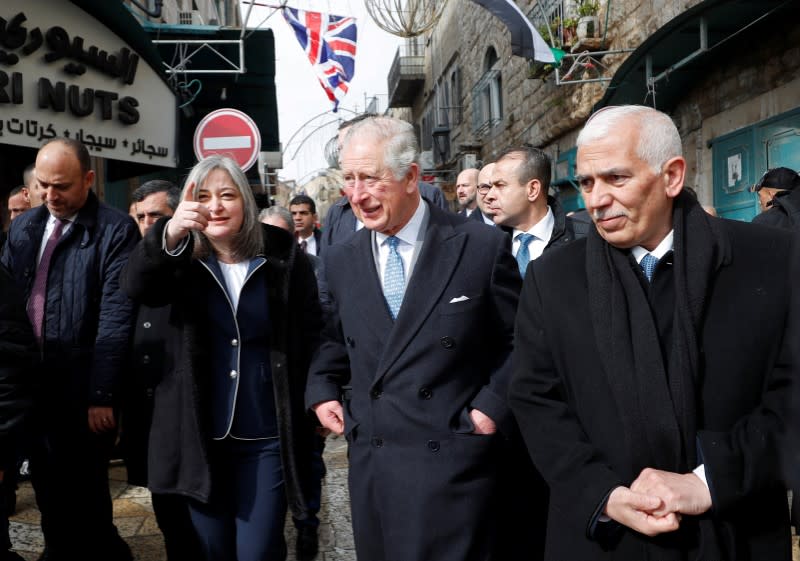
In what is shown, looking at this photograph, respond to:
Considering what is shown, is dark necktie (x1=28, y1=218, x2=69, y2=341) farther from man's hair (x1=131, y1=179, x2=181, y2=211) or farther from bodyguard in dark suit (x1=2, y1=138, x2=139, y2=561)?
man's hair (x1=131, y1=179, x2=181, y2=211)

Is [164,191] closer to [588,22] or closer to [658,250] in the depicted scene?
[658,250]

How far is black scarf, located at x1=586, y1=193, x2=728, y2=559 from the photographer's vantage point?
2006mm

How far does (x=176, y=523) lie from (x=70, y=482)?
1001 millimetres

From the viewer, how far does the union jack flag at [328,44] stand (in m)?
13.3

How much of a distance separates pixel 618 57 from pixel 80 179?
924 centimetres

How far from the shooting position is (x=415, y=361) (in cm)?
268

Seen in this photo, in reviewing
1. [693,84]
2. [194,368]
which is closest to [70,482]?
[194,368]

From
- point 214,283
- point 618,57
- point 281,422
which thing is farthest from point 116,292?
point 618,57

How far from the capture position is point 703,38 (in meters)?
7.35

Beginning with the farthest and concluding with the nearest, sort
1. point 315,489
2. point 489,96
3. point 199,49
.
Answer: point 489,96
point 199,49
point 315,489

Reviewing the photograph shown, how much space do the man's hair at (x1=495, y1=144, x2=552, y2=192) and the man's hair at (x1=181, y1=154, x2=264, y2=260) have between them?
157cm

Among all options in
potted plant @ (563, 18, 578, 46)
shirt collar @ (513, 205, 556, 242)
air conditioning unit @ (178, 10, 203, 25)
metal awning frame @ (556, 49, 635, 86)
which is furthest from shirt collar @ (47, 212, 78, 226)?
air conditioning unit @ (178, 10, 203, 25)

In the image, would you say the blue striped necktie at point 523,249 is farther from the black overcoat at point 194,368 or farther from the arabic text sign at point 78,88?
the arabic text sign at point 78,88

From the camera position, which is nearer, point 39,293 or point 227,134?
point 39,293
